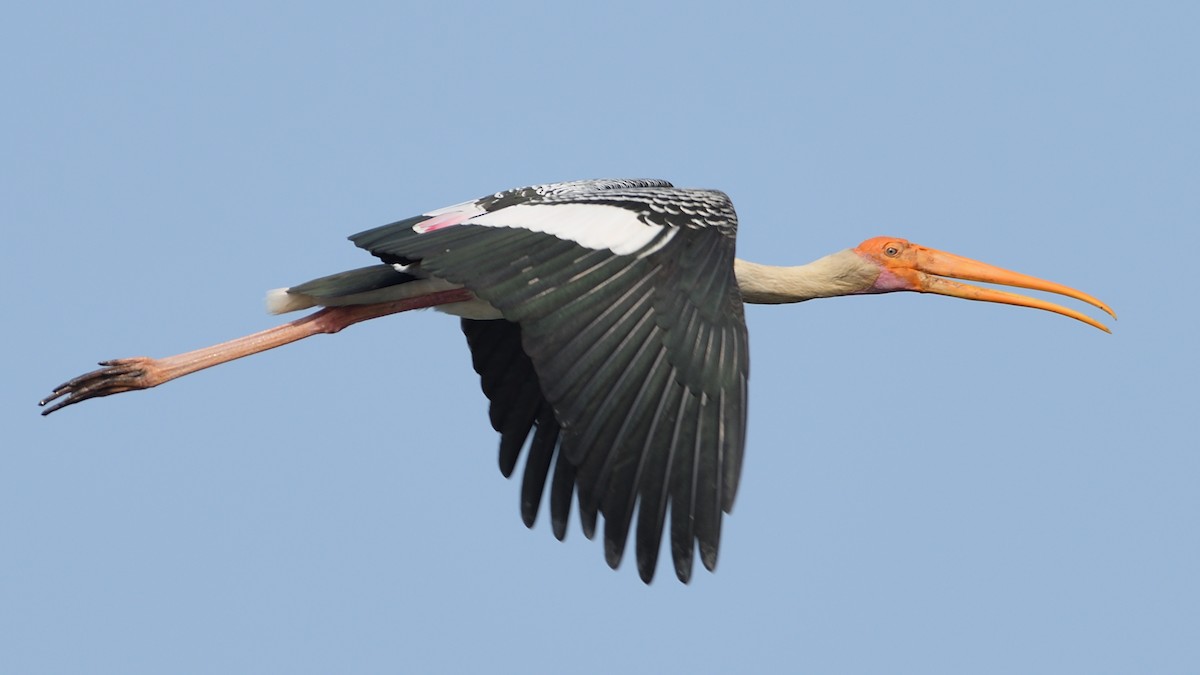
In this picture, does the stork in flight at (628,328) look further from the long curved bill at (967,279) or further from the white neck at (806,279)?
the long curved bill at (967,279)

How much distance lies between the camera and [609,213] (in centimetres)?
1119

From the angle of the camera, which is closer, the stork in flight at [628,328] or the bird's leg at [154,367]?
the stork in flight at [628,328]

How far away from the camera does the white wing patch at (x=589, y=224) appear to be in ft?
35.4

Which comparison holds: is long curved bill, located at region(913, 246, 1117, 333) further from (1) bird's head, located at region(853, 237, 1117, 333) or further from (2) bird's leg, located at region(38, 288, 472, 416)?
(2) bird's leg, located at region(38, 288, 472, 416)

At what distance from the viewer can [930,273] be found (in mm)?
14383

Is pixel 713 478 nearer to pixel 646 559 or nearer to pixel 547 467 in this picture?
pixel 646 559

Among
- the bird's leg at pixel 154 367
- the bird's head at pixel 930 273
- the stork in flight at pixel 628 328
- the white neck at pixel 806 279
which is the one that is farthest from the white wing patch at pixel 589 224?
the bird's head at pixel 930 273

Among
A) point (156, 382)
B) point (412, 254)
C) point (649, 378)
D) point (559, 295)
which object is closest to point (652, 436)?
point (649, 378)

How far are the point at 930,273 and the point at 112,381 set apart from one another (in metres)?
6.25

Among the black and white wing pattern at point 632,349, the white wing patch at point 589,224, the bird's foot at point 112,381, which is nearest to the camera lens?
the black and white wing pattern at point 632,349

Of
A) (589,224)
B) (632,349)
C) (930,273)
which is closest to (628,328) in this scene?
(632,349)

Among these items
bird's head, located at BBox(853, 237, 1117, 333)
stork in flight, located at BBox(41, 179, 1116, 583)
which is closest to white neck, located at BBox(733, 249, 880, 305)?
bird's head, located at BBox(853, 237, 1117, 333)

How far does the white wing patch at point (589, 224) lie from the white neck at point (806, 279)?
228 cm

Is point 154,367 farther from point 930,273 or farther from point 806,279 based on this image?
point 930,273
